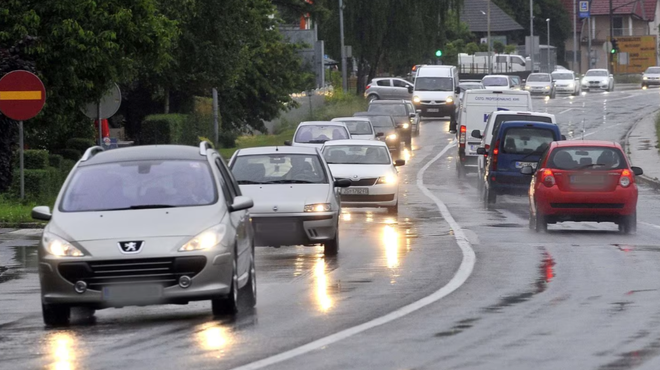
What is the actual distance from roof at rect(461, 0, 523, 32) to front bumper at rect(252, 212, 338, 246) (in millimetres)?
119044

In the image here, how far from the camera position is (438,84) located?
215 feet

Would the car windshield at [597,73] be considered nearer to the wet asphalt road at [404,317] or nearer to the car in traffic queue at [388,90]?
the car in traffic queue at [388,90]

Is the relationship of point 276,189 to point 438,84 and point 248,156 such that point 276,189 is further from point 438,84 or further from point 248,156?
point 438,84

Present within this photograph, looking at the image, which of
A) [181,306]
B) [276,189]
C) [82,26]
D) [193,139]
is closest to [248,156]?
[276,189]

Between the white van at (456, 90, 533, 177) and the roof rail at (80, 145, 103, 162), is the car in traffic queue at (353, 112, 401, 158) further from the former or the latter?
the roof rail at (80, 145, 103, 162)

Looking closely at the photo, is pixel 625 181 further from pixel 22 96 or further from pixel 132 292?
pixel 132 292

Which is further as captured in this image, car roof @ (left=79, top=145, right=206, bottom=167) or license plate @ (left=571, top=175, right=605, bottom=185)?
license plate @ (left=571, top=175, right=605, bottom=185)

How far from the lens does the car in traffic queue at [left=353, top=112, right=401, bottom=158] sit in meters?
46.1

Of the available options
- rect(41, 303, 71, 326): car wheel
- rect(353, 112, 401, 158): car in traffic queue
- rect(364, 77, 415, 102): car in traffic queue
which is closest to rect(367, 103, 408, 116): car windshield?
rect(353, 112, 401, 158): car in traffic queue

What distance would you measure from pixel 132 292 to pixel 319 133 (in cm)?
2408

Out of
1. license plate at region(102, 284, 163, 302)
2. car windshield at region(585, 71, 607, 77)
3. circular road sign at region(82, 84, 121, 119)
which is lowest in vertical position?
license plate at region(102, 284, 163, 302)

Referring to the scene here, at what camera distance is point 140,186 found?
1210cm

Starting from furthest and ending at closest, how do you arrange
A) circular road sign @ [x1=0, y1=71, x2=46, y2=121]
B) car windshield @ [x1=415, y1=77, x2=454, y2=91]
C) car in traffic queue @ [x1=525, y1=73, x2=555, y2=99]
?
1. car in traffic queue @ [x1=525, y1=73, x2=555, y2=99]
2. car windshield @ [x1=415, y1=77, x2=454, y2=91]
3. circular road sign @ [x1=0, y1=71, x2=46, y2=121]

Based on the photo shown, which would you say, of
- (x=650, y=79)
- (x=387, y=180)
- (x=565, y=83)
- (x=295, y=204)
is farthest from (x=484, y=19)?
(x=295, y=204)
